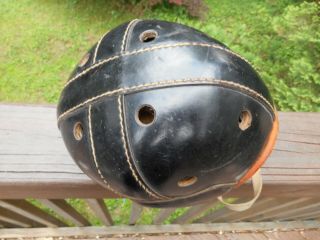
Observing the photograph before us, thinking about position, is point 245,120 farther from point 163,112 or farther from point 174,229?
point 174,229

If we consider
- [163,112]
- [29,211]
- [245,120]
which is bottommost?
[29,211]

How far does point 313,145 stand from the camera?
1.85 m

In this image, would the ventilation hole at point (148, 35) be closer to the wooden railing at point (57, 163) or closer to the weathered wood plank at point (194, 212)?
the wooden railing at point (57, 163)

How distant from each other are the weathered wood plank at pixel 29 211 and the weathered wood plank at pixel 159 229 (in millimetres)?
70

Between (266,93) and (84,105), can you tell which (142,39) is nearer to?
(84,105)

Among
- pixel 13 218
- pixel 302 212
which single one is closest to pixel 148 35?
pixel 13 218

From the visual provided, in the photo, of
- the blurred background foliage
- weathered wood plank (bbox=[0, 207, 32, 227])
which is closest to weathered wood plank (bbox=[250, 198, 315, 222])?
the blurred background foliage

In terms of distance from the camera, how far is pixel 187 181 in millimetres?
1299

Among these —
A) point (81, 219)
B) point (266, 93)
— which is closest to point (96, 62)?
point (266, 93)

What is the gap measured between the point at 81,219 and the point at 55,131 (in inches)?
47.4

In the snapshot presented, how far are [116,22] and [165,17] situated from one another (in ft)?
2.14

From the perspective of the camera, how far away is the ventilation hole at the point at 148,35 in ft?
4.33

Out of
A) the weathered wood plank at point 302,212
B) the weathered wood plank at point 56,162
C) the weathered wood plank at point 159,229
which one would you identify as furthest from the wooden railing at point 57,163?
the weathered wood plank at point 302,212

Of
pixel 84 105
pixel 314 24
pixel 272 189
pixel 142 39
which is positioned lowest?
pixel 314 24
